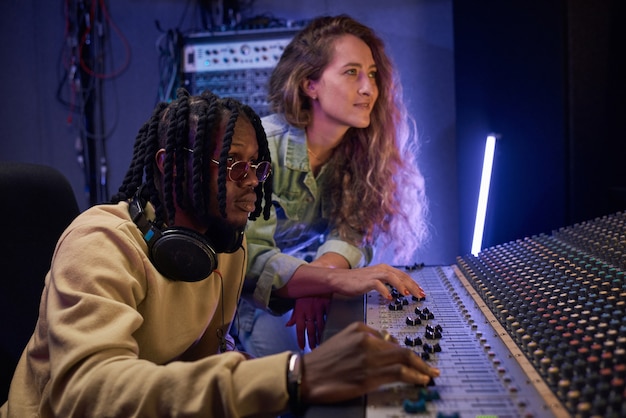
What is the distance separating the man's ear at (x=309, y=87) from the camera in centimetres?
229

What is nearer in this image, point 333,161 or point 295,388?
point 295,388

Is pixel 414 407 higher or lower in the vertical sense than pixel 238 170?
lower

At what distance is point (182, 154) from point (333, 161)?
1.06m

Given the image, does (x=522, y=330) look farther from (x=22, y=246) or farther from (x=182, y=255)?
(x=22, y=246)

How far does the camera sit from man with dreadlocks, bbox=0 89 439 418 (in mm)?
897

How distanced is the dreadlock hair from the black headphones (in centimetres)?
6

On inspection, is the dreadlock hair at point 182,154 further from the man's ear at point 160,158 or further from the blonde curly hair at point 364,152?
the blonde curly hair at point 364,152

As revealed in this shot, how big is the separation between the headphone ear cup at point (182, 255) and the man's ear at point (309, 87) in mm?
1185

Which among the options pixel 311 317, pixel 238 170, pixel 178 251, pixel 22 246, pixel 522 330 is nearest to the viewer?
pixel 522 330

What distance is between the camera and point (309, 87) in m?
2.30

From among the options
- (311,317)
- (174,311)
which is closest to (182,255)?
(174,311)

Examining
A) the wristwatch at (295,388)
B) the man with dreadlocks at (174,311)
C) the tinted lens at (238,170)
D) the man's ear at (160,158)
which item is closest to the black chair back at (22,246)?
the man with dreadlocks at (174,311)

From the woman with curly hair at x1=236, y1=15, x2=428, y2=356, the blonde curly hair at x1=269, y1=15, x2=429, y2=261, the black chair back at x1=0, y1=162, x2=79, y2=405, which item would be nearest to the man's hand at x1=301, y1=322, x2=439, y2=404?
the black chair back at x1=0, y1=162, x2=79, y2=405

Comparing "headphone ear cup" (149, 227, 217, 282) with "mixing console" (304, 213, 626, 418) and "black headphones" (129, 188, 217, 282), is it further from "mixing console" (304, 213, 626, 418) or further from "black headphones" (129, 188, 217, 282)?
"mixing console" (304, 213, 626, 418)
